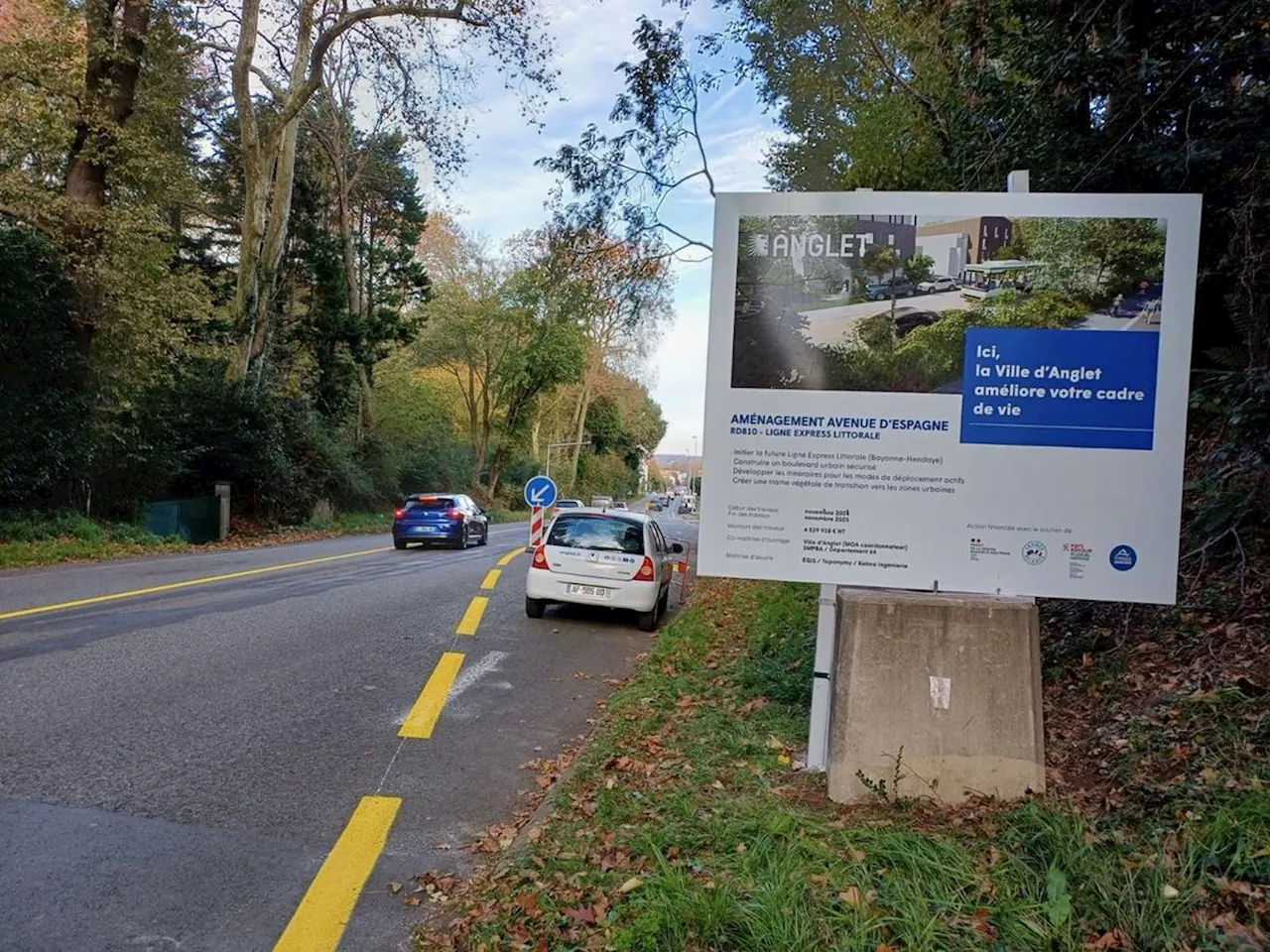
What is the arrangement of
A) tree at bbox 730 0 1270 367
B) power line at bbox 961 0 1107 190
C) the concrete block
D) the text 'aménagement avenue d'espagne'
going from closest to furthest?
the concrete block < the text 'aménagement avenue d'espagne' < tree at bbox 730 0 1270 367 < power line at bbox 961 0 1107 190

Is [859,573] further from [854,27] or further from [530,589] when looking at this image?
[854,27]

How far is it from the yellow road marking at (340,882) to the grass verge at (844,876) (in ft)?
1.10

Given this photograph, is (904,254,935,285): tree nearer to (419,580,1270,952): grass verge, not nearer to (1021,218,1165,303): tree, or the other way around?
(1021,218,1165,303): tree

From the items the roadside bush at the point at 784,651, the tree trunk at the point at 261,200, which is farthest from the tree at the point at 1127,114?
the tree trunk at the point at 261,200

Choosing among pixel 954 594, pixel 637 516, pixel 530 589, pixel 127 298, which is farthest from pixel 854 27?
pixel 127 298

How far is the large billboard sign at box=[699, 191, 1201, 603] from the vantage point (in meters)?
4.50

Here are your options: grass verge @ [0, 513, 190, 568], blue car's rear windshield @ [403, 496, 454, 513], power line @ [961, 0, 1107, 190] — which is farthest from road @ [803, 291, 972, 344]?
blue car's rear windshield @ [403, 496, 454, 513]

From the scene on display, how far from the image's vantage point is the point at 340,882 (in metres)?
3.96

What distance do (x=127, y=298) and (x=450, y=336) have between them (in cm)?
3279

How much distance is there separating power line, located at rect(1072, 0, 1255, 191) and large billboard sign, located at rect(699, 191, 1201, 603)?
292cm

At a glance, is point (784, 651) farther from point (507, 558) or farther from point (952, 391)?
point (507, 558)

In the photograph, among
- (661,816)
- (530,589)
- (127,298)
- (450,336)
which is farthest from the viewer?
(450,336)

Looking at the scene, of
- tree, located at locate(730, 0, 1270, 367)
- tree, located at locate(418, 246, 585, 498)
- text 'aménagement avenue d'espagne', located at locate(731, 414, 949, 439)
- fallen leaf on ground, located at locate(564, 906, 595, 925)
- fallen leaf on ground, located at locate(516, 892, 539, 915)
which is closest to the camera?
fallen leaf on ground, located at locate(564, 906, 595, 925)

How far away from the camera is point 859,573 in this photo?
4.73 metres
